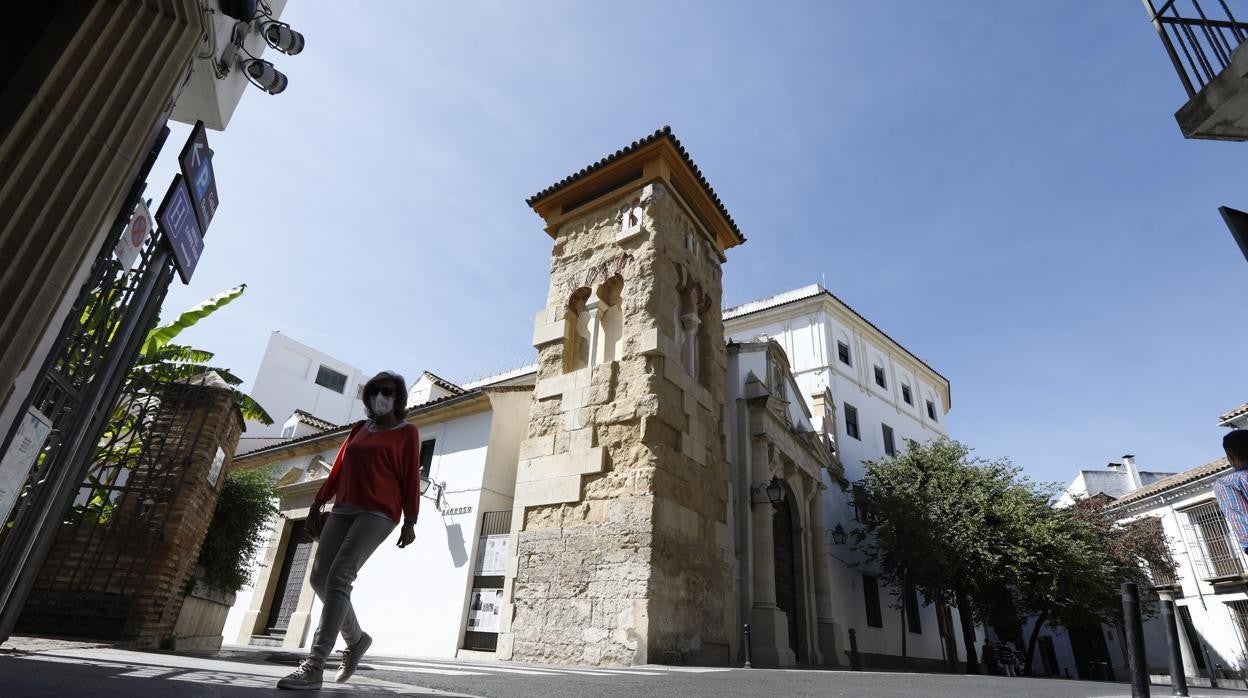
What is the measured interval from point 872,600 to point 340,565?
20.9 m

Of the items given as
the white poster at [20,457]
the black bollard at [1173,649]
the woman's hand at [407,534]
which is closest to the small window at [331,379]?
the white poster at [20,457]

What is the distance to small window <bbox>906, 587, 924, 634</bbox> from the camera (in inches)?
834

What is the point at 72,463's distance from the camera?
12.6 feet

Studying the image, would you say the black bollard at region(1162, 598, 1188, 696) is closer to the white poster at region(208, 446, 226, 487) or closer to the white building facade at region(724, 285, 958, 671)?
the white poster at region(208, 446, 226, 487)

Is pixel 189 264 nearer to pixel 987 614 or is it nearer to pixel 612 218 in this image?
pixel 612 218

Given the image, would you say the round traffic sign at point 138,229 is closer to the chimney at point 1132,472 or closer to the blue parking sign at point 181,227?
the blue parking sign at point 181,227

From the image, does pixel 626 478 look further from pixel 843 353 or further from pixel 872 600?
pixel 843 353

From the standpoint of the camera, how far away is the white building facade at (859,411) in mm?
19422

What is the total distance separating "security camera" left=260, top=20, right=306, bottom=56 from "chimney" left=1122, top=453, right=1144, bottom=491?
38.5 metres

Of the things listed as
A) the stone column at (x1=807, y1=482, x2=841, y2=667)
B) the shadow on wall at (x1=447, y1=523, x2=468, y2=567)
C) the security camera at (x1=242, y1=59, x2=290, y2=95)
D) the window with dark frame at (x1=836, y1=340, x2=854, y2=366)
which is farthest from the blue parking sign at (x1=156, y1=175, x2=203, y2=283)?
the window with dark frame at (x1=836, y1=340, x2=854, y2=366)

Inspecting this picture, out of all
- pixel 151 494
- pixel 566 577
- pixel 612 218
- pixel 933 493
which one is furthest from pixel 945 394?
pixel 151 494

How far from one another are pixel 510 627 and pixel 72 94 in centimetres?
812

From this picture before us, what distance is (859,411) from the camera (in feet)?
81.5

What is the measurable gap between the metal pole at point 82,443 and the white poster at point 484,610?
789 cm
